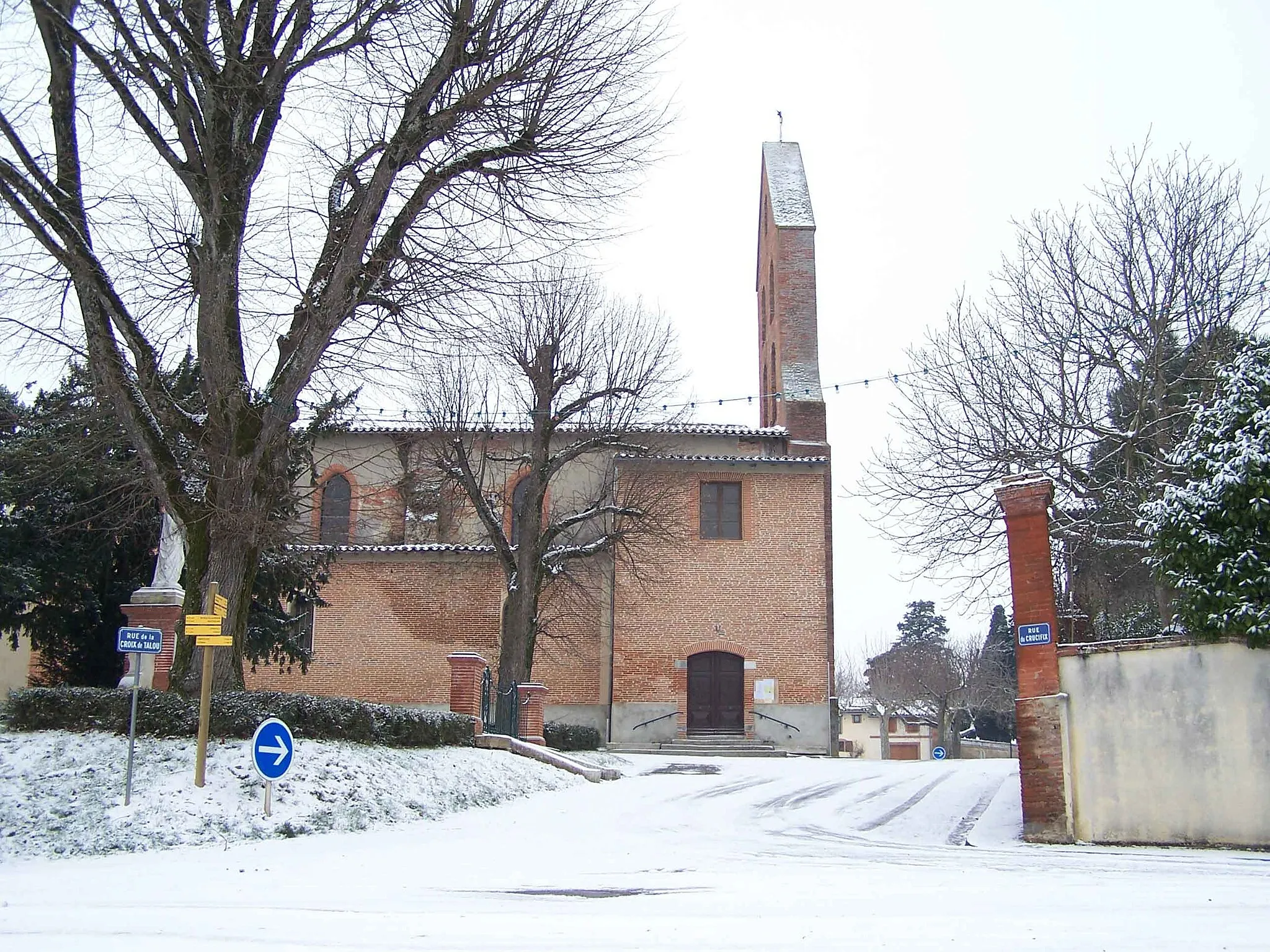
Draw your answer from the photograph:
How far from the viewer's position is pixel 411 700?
2770 centimetres

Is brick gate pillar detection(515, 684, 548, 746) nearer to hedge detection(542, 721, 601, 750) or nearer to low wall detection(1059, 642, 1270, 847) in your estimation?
hedge detection(542, 721, 601, 750)

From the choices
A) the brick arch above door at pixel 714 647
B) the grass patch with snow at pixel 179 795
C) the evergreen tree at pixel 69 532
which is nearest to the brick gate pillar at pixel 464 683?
the grass patch with snow at pixel 179 795

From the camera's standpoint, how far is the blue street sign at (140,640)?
10.4m

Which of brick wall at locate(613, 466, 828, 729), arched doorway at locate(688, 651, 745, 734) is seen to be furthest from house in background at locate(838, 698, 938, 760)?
arched doorway at locate(688, 651, 745, 734)

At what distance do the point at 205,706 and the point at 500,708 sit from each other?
28.9 feet

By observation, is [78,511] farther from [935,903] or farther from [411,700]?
[935,903]

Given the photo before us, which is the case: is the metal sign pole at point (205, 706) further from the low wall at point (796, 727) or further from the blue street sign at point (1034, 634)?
the low wall at point (796, 727)

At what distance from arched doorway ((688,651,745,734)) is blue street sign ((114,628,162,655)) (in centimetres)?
Result: 1843

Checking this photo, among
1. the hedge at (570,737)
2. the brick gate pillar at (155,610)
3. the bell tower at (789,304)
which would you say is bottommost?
the hedge at (570,737)

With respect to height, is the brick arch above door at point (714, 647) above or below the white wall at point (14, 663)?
above

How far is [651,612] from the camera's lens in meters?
28.2

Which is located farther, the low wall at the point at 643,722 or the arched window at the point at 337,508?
the arched window at the point at 337,508

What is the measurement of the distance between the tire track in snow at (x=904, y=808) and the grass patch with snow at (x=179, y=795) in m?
4.80

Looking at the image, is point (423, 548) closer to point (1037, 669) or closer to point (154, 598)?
point (154, 598)
